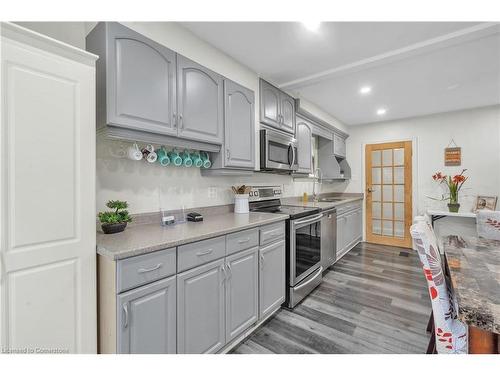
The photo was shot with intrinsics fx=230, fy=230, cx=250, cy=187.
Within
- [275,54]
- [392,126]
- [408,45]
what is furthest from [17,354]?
[392,126]

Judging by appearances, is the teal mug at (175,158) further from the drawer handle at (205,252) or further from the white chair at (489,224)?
the white chair at (489,224)

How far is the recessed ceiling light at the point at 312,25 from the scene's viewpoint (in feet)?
5.52

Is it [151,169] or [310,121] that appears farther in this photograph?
[310,121]

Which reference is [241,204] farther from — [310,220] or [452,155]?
[452,155]

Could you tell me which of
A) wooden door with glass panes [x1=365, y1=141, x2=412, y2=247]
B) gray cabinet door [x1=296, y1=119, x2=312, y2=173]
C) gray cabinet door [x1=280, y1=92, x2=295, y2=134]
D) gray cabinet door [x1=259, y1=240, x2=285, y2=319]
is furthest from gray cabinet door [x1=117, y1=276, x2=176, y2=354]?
wooden door with glass panes [x1=365, y1=141, x2=412, y2=247]

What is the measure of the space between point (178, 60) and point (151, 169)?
2.65ft

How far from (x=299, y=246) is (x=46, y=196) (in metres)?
1.96

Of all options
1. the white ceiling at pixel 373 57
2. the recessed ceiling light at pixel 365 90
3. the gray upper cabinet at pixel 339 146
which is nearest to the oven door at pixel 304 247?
the white ceiling at pixel 373 57

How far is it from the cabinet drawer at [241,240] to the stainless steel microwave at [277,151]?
0.86 meters

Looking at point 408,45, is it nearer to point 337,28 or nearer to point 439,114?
point 337,28

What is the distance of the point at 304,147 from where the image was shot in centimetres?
323

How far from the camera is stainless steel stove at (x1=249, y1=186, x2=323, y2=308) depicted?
217 centimetres

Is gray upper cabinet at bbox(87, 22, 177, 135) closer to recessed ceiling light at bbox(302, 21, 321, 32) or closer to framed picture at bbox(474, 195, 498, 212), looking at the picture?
recessed ceiling light at bbox(302, 21, 321, 32)

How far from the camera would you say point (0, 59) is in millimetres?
887
